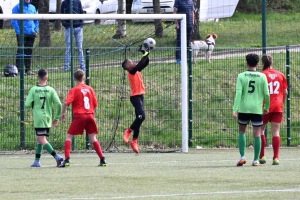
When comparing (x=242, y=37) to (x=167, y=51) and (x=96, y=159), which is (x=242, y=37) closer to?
(x=167, y=51)

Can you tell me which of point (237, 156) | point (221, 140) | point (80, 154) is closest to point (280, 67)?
point (221, 140)

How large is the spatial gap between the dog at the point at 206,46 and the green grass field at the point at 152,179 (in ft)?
12.5

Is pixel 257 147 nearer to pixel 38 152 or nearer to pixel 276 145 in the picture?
pixel 276 145

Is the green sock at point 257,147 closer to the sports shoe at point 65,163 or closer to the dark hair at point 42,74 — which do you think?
the sports shoe at point 65,163

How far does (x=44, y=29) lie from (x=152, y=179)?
7.45 metres

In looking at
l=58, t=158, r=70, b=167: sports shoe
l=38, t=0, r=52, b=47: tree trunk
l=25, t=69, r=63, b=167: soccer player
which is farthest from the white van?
l=58, t=158, r=70, b=167: sports shoe

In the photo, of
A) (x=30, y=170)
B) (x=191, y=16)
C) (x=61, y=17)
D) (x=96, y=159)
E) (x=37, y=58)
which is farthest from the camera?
(x=191, y=16)

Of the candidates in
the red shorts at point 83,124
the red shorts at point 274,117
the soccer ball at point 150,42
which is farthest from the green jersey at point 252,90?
the soccer ball at point 150,42

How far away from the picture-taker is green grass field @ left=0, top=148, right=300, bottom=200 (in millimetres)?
9180

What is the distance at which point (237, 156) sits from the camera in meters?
14.7

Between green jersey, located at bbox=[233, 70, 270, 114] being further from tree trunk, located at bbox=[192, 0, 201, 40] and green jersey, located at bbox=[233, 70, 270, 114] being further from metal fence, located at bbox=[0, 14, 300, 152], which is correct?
tree trunk, located at bbox=[192, 0, 201, 40]

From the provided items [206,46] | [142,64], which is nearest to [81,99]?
[142,64]

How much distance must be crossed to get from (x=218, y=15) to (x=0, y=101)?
17.7 ft

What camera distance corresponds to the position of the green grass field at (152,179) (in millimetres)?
9180
